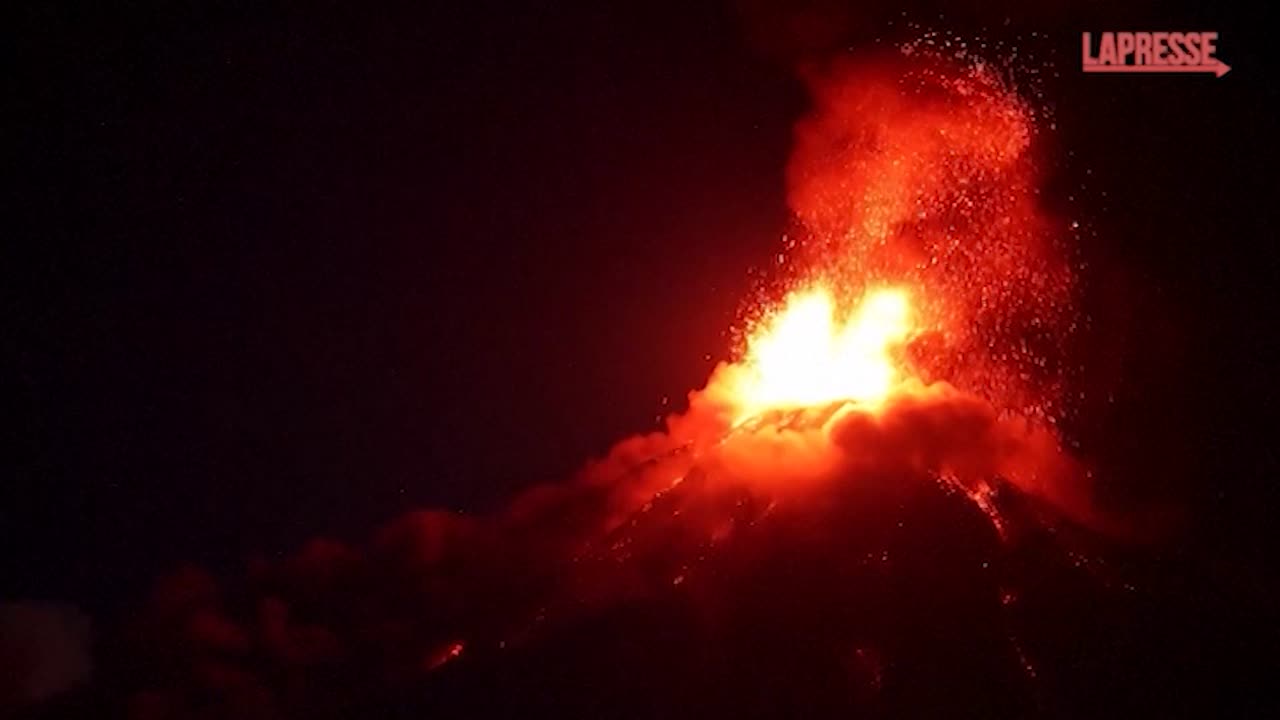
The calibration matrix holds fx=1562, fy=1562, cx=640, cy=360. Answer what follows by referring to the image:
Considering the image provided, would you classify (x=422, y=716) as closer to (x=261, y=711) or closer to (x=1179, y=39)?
(x=261, y=711)

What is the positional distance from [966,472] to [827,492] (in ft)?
8.08

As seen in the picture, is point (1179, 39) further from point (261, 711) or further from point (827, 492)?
point (261, 711)

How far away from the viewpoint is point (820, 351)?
21312 millimetres

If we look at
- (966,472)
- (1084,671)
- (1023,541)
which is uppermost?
(966,472)

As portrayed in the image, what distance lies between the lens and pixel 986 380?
21578mm

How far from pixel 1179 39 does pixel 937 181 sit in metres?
5.15

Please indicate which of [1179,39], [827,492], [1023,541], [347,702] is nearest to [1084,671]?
[1023,541]

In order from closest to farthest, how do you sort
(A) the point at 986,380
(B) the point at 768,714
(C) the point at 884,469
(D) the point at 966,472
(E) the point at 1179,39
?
1. (B) the point at 768,714
2. (E) the point at 1179,39
3. (C) the point at 884,469
4. (D) the point at 966,472
5. (A) the point at 986,380

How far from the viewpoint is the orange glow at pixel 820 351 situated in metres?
21.1

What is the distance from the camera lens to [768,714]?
49.5ft

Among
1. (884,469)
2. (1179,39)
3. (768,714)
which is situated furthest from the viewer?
(884,469)

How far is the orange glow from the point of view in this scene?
2111cm

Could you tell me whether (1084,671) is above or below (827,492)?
below

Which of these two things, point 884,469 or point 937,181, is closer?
point 884,469
